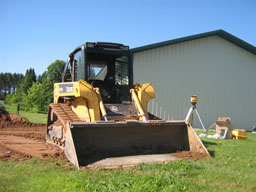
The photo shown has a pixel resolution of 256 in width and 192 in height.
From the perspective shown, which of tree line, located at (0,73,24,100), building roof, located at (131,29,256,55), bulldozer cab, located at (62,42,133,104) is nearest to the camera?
bulldozer cab, located at (62,42,133,104)

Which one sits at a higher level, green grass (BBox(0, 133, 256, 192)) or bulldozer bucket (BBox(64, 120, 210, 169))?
bulldozer bucket (BBox(64, 120, 210, 169))

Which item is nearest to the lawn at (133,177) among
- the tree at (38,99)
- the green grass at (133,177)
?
the green grass at (133,177)

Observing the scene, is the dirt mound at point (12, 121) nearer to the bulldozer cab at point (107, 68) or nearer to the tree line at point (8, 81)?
the bulldozer cab at point (107, 68)

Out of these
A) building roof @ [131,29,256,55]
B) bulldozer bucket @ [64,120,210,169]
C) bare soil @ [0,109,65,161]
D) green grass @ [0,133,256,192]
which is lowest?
green grass @ [0,133,256,192]

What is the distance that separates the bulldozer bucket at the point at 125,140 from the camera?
20.0 feet

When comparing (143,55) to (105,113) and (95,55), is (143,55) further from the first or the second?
(105,113)

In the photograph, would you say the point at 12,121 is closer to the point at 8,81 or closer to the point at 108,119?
the point at 108,119

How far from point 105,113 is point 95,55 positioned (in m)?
2.10

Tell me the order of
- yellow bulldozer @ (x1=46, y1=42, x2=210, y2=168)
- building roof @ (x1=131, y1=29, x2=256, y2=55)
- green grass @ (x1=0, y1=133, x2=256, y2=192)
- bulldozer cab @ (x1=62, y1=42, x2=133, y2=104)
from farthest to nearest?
building roof @ (x1=131, y1=29, x2=256, y2=55)
bulldozer cab @ (x1=62, y1=42, x2=133, y2=104)
yellow bulldozer @ (x1=46, y1=42, x2=210, y2=168)
green grass @ (x1=0, y1=133, x2=256, y2=192)

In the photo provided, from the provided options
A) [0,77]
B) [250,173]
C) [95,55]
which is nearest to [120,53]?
[95,55]

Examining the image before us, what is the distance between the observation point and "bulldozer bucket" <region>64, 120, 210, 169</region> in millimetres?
6102

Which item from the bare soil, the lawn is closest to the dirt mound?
the bare soil

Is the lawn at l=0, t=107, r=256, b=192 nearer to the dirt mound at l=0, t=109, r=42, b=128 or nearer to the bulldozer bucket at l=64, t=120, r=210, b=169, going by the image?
the bulldozer bucket at l=64, t=120, r=210, b=169

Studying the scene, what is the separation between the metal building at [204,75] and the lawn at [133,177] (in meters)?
10.8
